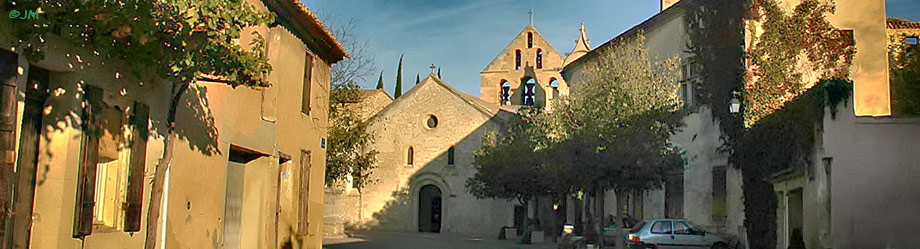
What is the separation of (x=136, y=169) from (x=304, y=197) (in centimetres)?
689

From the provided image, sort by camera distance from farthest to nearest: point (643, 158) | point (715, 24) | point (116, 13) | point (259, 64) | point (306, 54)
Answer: point (715, 24), point (643, 158), point (306, 54), point (259, 64), point (116, 13)

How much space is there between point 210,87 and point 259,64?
2.55m

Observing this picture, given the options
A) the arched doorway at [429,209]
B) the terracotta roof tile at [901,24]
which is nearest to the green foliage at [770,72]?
the terracotta roof tile at [901,24]

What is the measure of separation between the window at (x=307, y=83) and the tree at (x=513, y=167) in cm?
964

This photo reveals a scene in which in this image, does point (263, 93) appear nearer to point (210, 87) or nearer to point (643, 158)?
point (210, 87)

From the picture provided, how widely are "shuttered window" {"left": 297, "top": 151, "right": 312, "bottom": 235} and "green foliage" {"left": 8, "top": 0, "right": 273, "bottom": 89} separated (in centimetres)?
702

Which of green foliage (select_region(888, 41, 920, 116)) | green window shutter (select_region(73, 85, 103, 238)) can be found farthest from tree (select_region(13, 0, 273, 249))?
→ green foliage (select_region(888, 41, 920, 116))

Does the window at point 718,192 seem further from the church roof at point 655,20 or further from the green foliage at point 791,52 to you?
the church roof at point 655,20

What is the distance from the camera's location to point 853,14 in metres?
22.1

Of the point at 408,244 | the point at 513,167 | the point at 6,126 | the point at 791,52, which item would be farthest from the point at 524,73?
the point at 6,126

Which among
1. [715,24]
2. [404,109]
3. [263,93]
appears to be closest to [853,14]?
[715,24]

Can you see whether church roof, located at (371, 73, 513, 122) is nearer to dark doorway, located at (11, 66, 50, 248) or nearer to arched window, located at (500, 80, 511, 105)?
arched window, located at (500, 80, 511, 105)

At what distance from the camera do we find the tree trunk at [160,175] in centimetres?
884

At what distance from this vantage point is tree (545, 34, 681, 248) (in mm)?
20094
